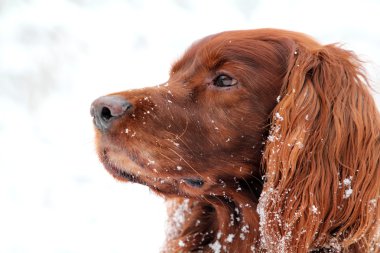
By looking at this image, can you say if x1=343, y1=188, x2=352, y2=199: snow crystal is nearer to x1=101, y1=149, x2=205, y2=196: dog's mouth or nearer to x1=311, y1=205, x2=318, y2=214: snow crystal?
x1=311, y1=205, x2=318, y2=214: snow crystal

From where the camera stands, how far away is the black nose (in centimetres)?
279

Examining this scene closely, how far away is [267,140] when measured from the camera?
289cm

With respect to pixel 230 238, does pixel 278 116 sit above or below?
above

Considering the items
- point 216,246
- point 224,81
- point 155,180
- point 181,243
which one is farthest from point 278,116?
point 181,243

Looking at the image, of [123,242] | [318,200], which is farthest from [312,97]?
[123,242]

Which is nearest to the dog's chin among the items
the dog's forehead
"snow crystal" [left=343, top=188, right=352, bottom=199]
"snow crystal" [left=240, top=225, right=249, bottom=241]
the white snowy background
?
"snow crystal" [left=240, top=225, right=249, bottom=241]

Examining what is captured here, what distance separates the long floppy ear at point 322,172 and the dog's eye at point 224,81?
27 cm

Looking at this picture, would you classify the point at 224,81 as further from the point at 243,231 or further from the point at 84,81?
the point at 84,81

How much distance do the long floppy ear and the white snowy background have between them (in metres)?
0.42

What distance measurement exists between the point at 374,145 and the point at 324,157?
266 mm

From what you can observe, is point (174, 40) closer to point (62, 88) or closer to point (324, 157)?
point (62, 88)

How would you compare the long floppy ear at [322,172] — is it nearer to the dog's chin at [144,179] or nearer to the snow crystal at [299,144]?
the snow crystal at [299,144]

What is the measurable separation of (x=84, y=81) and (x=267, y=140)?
424 centimetres

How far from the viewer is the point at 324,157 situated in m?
2.78
